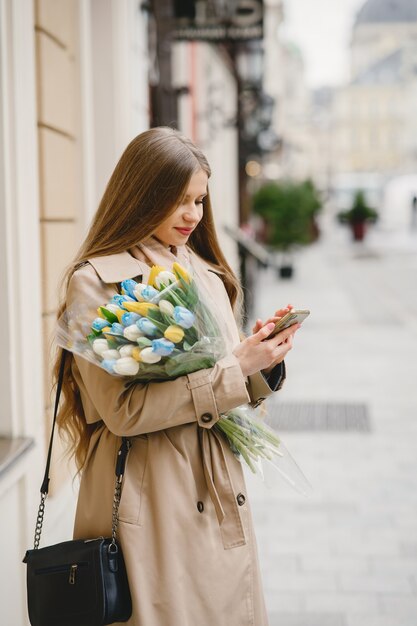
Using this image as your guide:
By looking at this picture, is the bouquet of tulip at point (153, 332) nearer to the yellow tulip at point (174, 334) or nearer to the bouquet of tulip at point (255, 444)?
the yellow tulip at point (174, 334)

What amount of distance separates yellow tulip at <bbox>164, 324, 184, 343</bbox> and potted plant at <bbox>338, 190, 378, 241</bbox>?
33.7 metres

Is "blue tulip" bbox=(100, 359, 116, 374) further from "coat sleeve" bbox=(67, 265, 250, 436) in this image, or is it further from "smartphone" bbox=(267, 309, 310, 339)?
"smartphone" bbox=(267, 309, 310, 339)

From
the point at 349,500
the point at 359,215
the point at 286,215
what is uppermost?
the point at 286,215

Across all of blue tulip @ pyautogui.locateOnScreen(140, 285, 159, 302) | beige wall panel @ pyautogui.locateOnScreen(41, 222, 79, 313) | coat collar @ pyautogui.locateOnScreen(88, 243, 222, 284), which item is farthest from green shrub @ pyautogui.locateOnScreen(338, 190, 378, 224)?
blue tulip @ pyautogui.locateOnScreen(140, 285, 159, 302)

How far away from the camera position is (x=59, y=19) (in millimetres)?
4246

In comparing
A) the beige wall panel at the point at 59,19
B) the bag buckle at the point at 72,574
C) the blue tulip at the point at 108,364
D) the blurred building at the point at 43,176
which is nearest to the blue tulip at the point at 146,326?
the blue tulip at the point at 108,364

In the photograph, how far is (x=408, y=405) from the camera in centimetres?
795

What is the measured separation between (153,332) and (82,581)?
65 centimetres

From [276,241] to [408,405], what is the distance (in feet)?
37.5

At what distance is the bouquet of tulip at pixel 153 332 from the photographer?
1.95 meters

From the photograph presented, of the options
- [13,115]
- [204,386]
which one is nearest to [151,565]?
[204,386]

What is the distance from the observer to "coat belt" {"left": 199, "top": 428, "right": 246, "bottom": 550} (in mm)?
2203

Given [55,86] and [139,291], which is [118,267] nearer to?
[139,291]

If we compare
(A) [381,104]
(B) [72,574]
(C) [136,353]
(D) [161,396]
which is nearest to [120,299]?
(C) [136,353]
